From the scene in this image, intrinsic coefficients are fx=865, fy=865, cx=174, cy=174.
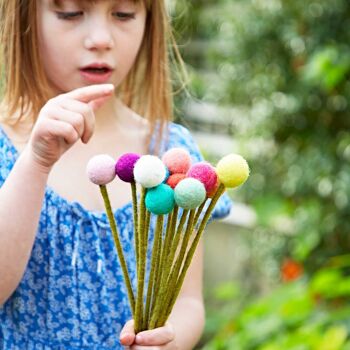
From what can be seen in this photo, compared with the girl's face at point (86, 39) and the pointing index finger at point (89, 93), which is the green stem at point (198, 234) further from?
the girl's face at point (86, 39)

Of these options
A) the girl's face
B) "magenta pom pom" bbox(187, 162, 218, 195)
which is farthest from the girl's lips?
"magenta pom pom" bbox(187, 162, 218, 195)

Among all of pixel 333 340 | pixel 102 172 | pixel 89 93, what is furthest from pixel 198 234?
pixel 333 340

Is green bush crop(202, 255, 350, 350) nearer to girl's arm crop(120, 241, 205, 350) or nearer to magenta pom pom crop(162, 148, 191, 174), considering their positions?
girl's arm crop(120, 241, 205, 350)

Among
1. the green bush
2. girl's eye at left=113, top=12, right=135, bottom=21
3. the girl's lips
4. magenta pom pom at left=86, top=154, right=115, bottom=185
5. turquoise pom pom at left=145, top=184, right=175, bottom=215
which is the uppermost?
girl's eye at left=113, top=12, right=135, bottom=21

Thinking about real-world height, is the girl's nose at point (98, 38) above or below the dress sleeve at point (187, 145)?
above

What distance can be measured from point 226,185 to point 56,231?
17.9 inches

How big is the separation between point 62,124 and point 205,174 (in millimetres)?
238

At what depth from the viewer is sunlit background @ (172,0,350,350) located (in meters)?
3.14

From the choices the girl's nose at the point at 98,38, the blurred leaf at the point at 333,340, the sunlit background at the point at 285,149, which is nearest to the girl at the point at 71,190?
the girl's nose at the point at 98,38

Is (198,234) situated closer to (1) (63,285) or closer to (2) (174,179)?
(2) (174,179)

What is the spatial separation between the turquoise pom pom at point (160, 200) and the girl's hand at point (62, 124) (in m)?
0.18

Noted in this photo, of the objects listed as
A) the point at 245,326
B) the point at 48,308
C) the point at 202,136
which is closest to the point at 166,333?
the point at 48,308

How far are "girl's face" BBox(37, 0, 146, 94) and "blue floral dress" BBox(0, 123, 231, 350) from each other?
0.18m

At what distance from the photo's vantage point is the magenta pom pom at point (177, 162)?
122cm
